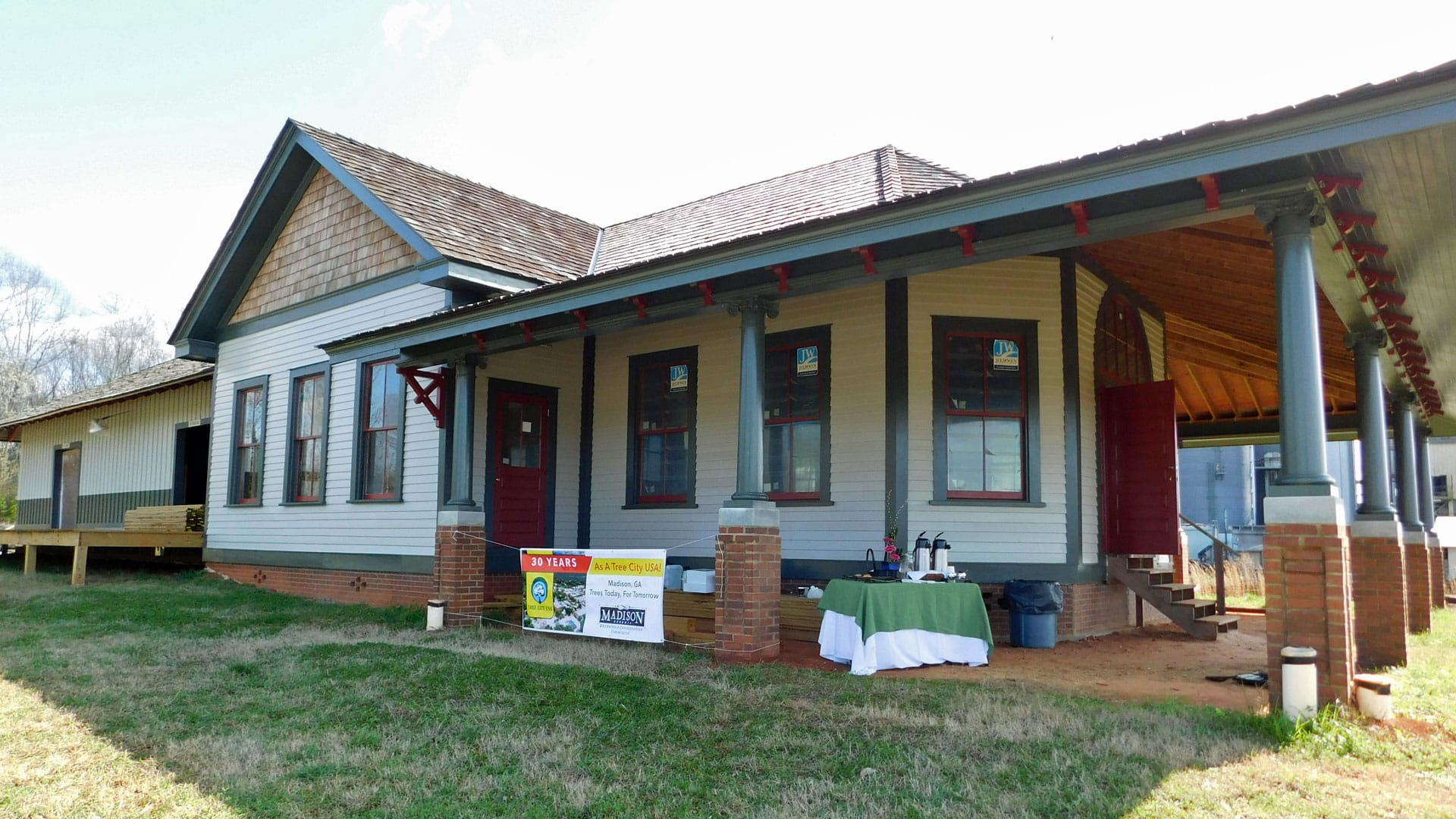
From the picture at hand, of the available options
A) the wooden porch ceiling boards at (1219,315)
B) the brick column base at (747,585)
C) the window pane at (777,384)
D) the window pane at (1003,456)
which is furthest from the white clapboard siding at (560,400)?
the wooden porch ceiling boards at (1219,315)

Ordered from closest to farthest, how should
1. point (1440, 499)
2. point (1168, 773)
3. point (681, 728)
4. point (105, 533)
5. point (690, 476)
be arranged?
point (1168, 773), point (681, 728), point (690, 476), point (105, 533), point (1440, 499)

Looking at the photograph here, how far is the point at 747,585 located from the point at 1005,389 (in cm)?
391

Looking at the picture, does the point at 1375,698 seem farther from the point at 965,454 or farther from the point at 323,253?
the point at 323,253

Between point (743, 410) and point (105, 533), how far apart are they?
1321 cm

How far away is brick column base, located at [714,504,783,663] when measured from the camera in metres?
8.30

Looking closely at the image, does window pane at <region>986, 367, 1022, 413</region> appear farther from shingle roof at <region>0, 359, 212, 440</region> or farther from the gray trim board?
shingle roof at <region>0, 359, 212, 440</region>

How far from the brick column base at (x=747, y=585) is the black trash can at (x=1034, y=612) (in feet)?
8.63

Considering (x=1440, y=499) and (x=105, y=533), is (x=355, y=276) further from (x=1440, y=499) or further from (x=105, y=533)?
(x=1440, y=499)

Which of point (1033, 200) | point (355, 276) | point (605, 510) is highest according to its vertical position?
point (355, 276)

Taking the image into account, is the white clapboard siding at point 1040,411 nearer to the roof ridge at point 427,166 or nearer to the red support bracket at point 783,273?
the red support bracket at point 783,273

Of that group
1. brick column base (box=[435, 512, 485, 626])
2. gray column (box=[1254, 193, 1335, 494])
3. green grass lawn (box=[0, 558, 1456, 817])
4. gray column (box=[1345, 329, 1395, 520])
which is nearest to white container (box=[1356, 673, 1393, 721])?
green grass lawn (box=[0, 558, 1456, 817])

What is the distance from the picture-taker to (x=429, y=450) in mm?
13000

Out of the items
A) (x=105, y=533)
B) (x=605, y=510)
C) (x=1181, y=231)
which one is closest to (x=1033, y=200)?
(x=1181, y=231)

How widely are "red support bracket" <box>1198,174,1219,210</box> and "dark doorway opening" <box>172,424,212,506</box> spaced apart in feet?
60.4
